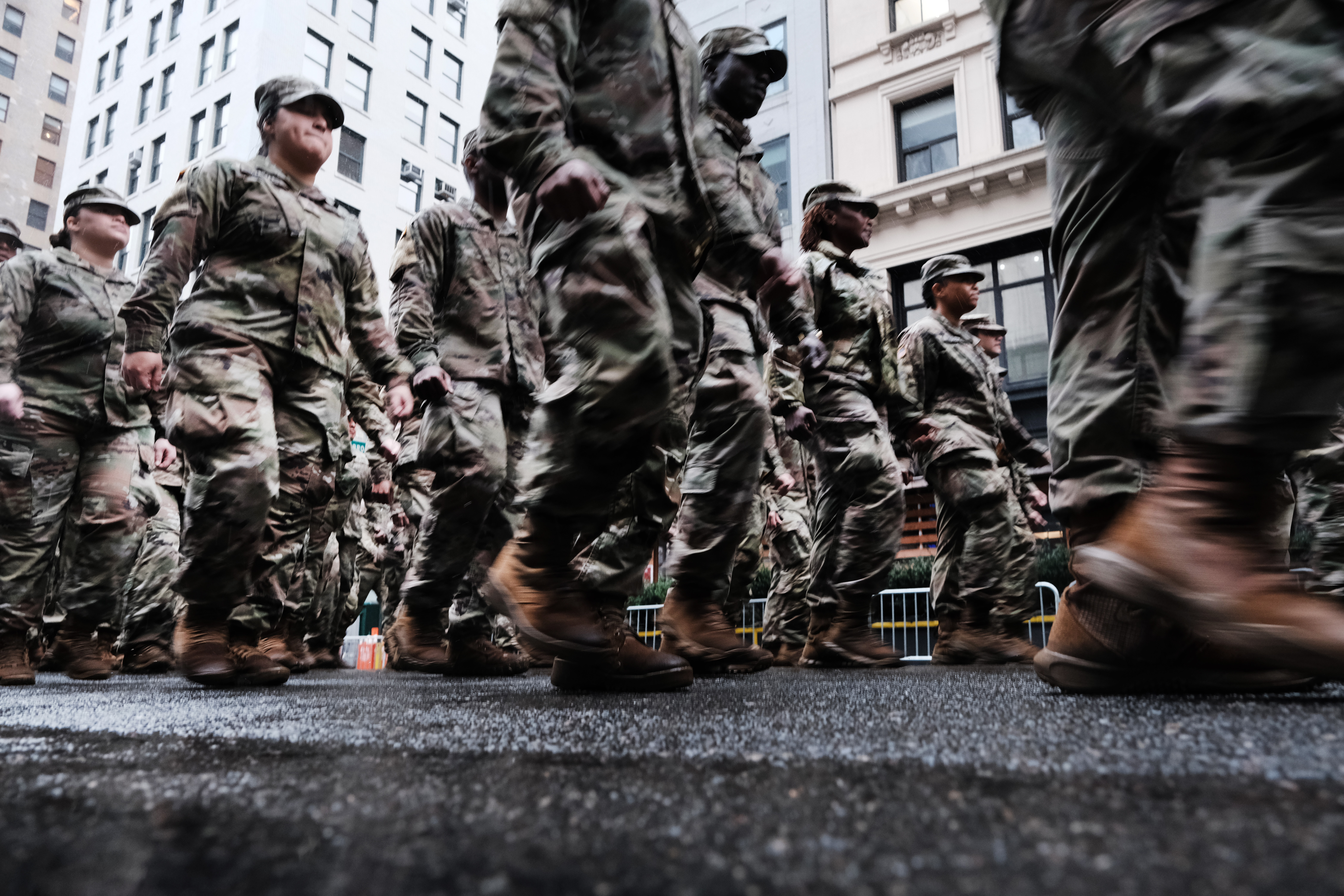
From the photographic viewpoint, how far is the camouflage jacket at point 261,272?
329cm

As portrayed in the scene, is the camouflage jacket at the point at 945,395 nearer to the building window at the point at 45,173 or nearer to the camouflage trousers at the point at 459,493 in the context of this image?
the camouflage trousers at the point at 459,493

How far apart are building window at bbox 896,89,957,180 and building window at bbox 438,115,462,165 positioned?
17652 mm

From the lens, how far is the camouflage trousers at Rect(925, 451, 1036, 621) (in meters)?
4.84

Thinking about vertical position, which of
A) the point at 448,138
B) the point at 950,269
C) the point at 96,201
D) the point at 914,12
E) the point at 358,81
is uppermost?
the point at 358,81

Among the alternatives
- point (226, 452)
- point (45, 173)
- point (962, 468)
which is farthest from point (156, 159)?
point (962, 468)

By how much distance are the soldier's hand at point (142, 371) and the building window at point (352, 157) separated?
2427cm

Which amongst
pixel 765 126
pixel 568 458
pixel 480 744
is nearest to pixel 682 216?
pixel 568 458

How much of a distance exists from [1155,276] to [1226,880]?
5.30 feet

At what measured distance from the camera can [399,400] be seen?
356 centimetres

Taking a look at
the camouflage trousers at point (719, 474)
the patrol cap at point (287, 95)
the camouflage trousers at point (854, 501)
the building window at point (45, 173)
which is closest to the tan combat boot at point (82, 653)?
the patrol cap at point (287, 95)

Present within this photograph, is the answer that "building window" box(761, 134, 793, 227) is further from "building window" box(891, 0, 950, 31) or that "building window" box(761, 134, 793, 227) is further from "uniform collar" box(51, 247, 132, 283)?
"uniform collar" box(51, 247, 132, 283)

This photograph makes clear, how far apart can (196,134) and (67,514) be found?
84.5ft

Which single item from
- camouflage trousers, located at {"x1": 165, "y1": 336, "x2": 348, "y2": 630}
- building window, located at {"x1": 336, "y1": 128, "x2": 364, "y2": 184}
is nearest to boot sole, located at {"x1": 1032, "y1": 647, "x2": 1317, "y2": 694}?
camouflage trousers, located at {"x1": 165, "y1": 336, "x2": 348, "y2": 630}

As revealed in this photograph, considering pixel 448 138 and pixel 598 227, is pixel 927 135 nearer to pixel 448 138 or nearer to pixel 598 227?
pixel 598 227
